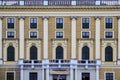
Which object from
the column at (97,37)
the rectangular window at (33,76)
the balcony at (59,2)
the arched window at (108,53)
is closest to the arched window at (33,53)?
the rectangular window at (33,76)

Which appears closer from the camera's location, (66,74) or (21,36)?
(66,74)

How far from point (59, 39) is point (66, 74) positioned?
377cm

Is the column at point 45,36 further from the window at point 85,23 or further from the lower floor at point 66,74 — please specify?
the window at point 85,23

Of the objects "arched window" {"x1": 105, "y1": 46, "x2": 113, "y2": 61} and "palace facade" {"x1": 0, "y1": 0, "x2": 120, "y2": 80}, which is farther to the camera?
"arched window" {"x1": 105, "y1": 46, "x2": 113, "y2": 61}

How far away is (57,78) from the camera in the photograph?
60500 millimetres

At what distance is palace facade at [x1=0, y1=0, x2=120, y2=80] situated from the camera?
60438mm

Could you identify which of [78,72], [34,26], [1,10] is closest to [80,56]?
[78,72]

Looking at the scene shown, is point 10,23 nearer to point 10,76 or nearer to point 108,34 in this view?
point 10,76

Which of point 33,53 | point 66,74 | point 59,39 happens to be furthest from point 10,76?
point 59,39

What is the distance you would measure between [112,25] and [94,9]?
255 centimetres

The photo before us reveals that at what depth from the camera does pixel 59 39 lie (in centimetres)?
6069

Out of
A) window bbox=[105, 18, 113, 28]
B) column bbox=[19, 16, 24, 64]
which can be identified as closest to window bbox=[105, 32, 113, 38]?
window bbox=[105, 18, 113, 28]

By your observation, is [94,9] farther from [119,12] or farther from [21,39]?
[21,39]

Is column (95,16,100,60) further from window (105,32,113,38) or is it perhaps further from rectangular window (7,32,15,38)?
rectangular window (7,32,15,38)
